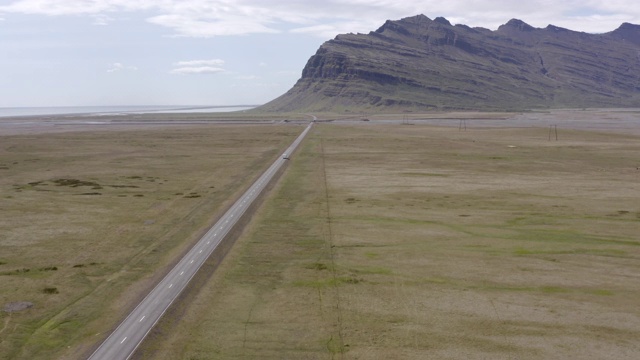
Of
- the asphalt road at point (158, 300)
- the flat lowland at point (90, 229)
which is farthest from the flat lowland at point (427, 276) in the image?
the flat lowland at point (90, 229)

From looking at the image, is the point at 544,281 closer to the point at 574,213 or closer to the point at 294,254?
the point at 294,254

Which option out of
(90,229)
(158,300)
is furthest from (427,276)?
(90,229)

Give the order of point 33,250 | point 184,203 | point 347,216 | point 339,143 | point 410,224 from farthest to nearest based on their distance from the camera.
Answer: point 339,143 → point 184,203 → point 347,216 → point 410,224 → point 33,250

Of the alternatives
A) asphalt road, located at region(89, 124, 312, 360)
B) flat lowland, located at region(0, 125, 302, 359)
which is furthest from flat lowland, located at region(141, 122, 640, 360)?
flat lowland, located at region(0, 125, 302, 359)

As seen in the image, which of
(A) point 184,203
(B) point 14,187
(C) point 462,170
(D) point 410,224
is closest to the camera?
(D) point 410,224

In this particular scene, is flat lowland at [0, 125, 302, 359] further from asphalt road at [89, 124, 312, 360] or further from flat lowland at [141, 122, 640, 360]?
flat lowland at [141, 122, 640, 360]

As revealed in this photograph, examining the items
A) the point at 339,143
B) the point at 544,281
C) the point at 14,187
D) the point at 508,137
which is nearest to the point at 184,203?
the point at 14,187

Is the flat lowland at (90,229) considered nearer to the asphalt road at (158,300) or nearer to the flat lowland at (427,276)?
the asphalt road at (158,300)
